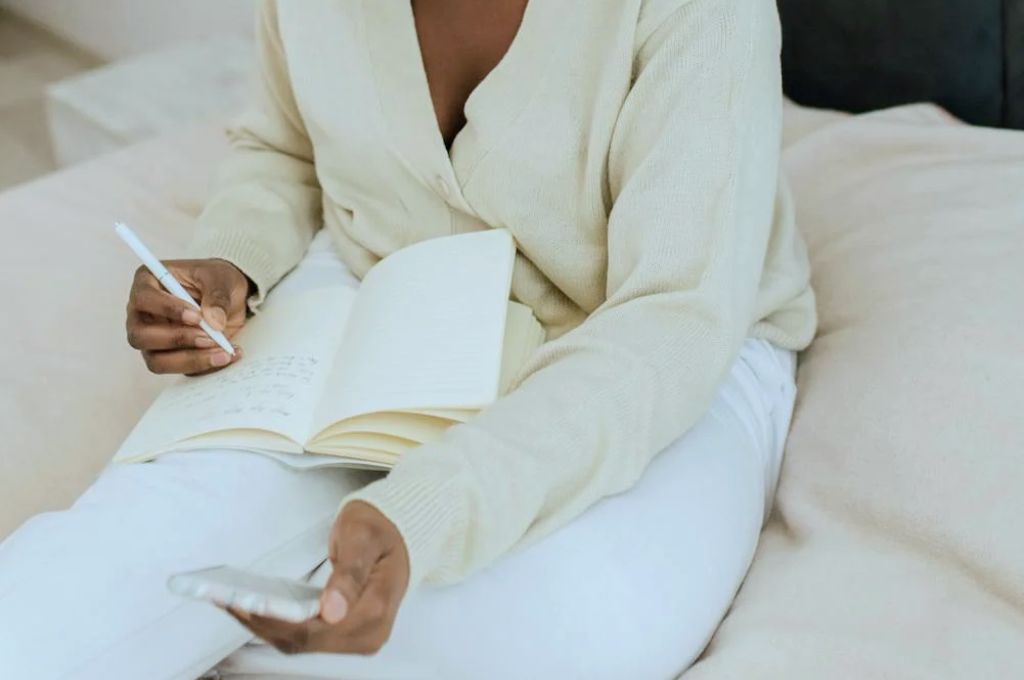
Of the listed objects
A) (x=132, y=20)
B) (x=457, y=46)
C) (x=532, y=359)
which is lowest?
(x=132, y=20)

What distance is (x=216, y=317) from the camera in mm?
820

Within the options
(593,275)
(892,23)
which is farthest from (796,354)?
(892,23)

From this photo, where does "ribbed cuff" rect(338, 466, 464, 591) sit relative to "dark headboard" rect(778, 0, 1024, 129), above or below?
above

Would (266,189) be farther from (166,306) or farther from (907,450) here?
(907,450)

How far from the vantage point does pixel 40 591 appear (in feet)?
2.05

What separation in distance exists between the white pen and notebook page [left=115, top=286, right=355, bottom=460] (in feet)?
0.08

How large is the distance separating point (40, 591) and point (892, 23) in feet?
3.21

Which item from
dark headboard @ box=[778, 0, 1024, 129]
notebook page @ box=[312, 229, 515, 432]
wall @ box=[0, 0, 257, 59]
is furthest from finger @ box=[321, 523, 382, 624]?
wall @ box=[0, 0, 257, 59]

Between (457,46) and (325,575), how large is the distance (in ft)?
1.40

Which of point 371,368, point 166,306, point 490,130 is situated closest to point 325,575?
point 371,368

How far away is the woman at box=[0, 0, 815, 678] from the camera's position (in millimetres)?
598

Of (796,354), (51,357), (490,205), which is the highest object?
(490,205)

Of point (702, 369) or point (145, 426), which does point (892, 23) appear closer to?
point (702, 369)

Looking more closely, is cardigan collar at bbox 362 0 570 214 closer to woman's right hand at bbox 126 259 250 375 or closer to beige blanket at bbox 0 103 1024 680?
woman's right hand at bbox 126 259 250 375
